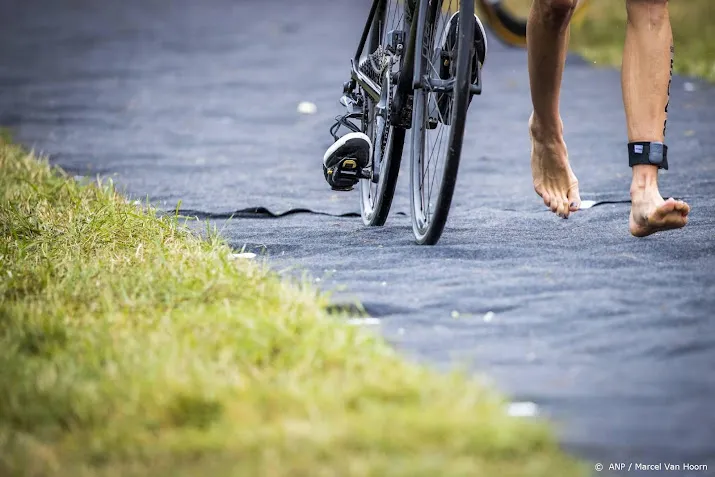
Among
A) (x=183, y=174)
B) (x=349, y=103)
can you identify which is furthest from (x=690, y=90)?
(x=349, y=103)

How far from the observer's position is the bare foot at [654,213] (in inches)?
149

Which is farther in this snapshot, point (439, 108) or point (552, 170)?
point (552, 170)

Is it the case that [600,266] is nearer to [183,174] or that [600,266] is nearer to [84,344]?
[84,344]

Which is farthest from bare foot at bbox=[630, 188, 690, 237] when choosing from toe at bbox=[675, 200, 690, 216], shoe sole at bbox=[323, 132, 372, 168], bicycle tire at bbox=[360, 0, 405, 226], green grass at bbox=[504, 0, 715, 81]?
green grass at bbox=[504, 0, 715, 81]

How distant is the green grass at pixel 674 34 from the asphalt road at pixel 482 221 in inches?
23.7

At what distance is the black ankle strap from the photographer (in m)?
3.96

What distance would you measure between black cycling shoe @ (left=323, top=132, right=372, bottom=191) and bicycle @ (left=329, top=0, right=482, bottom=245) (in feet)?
0.04

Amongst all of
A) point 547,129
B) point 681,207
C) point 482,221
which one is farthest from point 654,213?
point 482,221

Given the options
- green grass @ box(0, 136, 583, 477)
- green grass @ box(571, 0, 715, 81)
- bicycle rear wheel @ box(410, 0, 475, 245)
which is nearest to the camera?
green grass @ box(0, 136, 583, 477)

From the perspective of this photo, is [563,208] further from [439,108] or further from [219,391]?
[219,391]

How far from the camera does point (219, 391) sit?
2.53m

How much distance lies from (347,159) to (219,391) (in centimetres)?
220

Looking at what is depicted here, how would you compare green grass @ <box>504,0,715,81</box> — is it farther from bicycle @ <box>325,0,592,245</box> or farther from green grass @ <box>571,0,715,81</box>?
bicycle @ <box>325,0,592,245</box>

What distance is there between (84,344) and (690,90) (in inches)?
278
